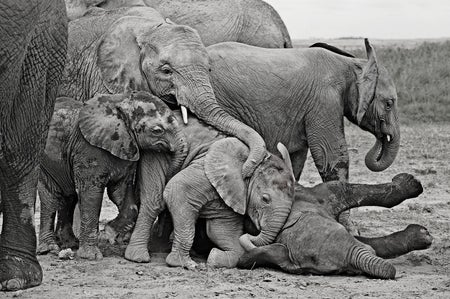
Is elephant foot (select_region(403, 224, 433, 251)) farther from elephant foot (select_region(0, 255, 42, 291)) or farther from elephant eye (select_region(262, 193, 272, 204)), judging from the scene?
elephant foot (select_region(0, 255, 42, 291))

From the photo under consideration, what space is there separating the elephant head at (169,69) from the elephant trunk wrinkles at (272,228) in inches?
10.5

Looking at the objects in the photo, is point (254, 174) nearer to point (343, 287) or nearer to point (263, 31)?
point (343, 287)

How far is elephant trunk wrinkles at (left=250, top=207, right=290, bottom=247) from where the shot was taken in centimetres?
605

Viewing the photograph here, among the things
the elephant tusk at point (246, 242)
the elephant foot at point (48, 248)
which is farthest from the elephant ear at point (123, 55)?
the elephant tusk at point (246, 242)

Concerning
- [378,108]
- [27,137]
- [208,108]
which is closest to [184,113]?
[208,108]

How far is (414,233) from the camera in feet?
20.2

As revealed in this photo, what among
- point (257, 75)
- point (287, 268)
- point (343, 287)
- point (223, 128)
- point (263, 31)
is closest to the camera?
point (343, 287)

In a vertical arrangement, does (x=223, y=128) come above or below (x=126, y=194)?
above

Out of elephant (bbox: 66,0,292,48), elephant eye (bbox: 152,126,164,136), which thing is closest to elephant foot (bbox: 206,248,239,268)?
elephant eye (bbox: 152,126,164,136)

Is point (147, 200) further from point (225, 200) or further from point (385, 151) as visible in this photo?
point (385, 151)

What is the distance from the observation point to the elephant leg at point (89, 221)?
20.2 ft

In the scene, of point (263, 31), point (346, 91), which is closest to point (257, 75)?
point (346, 91)

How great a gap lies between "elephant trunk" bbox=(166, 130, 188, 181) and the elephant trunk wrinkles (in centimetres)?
58

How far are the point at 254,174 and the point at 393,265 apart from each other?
0.85 metres
